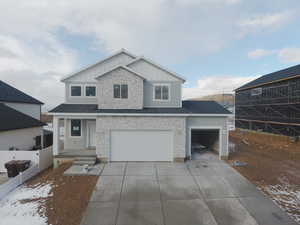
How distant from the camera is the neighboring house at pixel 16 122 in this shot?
38.9 ft

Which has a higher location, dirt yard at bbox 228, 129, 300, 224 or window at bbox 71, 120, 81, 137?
window at bbox 71, 120, 81, 137

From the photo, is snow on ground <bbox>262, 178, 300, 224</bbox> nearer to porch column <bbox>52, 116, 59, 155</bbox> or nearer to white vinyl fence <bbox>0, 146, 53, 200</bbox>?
white vinyl fence <bbox>0, 146, 53, 200</bbox>

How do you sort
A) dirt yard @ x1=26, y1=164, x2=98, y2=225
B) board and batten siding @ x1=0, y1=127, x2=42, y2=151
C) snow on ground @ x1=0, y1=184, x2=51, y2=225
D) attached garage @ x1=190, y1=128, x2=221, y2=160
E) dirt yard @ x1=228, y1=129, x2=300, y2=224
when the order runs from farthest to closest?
1. attached garage @ x1=190, y1=128, x2=221, y2=160
2. board and batten siding @ x1=0, y1=127, x2=42, y2=151
3. dirt yard @ x1=228, y1=129, x2=300, y2=224
4. dirt yard @ x1=26, y1=164, x2=98, y2=225
5. snow on ground @ x1=0, y1=184, x2=51, y2=225

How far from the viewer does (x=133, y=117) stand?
10.5 m

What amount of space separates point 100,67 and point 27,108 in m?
11.8

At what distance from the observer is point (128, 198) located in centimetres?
633

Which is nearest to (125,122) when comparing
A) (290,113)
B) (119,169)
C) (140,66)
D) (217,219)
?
(119,169)

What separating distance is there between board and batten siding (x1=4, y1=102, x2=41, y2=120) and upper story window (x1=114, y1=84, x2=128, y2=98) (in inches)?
508

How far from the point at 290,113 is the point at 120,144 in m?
24.4

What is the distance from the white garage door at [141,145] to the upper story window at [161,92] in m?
3.00

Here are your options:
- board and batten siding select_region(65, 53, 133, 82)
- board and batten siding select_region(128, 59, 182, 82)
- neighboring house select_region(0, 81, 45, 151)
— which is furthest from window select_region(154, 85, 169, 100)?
neighboring house select_region(0, 81, 45, 151)

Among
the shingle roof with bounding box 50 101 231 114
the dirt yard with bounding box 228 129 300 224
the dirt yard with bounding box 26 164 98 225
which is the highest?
the shingle roof with bounding box 50 101 231 114

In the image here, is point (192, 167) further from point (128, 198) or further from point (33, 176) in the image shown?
point (33, 176)

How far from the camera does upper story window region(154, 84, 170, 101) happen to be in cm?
1235
